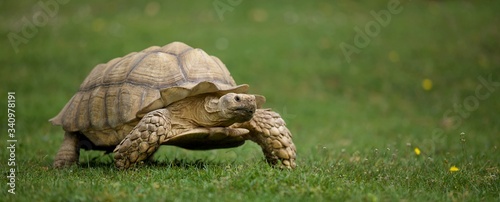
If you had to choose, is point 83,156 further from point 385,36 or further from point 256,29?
point 385,36

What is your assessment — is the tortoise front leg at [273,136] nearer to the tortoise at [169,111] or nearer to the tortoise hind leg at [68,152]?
the tortoise at [169,111]

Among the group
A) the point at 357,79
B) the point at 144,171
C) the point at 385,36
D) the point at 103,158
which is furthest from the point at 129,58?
the point at 385,36

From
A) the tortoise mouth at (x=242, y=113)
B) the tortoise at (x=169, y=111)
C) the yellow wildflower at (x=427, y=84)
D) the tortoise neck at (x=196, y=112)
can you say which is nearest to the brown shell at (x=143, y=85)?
the tortoise at (x=169, y=111)

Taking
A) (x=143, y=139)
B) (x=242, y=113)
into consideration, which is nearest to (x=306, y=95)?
(x=242, y=113)

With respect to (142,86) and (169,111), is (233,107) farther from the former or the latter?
(142,86)

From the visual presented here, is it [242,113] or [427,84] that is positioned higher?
[427,84]

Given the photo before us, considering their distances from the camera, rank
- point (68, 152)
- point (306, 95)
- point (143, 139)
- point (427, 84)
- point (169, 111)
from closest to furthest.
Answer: point (143, 139) → point (169, 111) → point (68, 152) → point (306, 95) → point (427, 84)

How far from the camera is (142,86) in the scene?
5.68 m

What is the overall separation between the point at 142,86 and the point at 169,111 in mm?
369

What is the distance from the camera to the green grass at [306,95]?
473 cm

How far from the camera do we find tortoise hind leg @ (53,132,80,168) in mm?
6234

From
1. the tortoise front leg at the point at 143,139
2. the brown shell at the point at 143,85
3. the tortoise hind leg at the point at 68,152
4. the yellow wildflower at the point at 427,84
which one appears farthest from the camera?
the yellow wildflower at the point at 427,84

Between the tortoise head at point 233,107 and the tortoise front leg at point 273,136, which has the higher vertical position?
the tortoise head at point 233,107

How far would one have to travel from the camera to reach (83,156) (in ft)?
25.0
